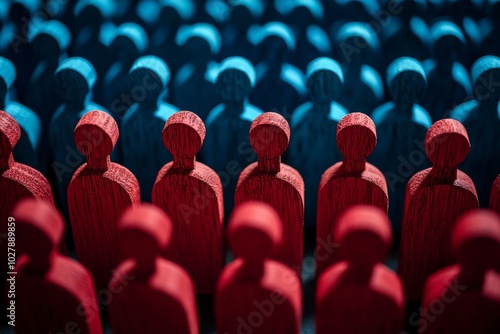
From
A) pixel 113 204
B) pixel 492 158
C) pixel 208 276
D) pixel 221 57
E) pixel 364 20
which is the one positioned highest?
pixel 364 20

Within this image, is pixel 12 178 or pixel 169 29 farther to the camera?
pixel 169 29

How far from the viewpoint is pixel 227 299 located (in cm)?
63

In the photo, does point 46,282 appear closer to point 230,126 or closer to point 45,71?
point 230,126

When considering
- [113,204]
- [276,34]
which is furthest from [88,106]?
[276,34]

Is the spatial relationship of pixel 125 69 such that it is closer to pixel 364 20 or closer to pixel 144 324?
pixel 364 20

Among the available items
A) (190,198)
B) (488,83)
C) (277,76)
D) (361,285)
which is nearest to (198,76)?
(277,76)

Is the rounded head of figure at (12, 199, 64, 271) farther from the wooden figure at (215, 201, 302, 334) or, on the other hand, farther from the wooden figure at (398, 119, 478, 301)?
the wooden figure at (398, 119, 478, 301)

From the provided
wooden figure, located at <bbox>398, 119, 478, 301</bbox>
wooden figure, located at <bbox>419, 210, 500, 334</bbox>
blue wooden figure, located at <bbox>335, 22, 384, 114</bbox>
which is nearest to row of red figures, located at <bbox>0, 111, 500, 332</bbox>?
wooden figure, located at <bbox>398, 119, 478, 301</bbox>

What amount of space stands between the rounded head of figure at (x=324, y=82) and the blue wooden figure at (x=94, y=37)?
0.41m

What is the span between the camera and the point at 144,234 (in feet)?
1.88

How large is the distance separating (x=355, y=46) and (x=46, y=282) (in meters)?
0.70

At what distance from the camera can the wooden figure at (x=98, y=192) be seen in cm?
75

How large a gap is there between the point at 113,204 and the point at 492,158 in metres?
0.61

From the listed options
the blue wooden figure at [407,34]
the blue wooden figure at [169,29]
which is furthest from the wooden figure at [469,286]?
the blue wooden figure at [169,29]
